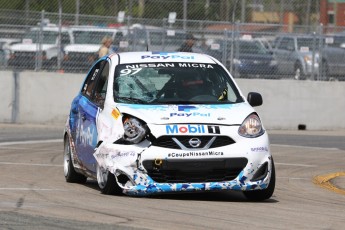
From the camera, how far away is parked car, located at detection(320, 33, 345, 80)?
23.6 metres

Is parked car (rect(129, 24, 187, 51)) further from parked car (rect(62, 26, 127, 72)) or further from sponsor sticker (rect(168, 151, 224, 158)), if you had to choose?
sponsor sticker (rect(168, 151, 224, 158))

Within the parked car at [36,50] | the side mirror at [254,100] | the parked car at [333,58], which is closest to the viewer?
the side mirror at [254,100]

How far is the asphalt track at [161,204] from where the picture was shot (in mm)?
8688

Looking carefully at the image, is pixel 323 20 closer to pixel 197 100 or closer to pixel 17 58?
pixel 17 58

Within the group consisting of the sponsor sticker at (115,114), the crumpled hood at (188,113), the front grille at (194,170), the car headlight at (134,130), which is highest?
the crumpled hood at (188,113)

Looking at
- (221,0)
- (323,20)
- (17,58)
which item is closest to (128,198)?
(17,58)

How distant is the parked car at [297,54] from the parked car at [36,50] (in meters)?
4.68

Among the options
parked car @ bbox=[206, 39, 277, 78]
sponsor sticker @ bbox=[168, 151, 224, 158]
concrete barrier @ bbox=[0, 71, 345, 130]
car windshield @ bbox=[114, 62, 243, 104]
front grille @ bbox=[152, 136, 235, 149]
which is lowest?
concrete barrier @ bbox=[0, 71, 345, 130]

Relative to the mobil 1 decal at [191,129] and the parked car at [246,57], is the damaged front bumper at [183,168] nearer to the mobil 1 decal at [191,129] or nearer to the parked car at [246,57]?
the mobil 1 decal at [191,129]

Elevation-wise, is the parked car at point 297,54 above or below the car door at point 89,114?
below

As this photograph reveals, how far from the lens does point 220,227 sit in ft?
28.1

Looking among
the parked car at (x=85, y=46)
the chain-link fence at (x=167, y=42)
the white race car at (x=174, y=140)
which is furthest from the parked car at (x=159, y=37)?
the white race car at (x=174, y=140)

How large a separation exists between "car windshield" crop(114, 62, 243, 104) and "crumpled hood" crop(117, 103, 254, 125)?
0.26 metres

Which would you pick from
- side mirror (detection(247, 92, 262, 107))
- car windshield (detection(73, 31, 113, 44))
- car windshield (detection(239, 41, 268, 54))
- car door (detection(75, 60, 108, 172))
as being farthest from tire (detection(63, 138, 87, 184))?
car windshield (detection(239, 41, 268, 54))
